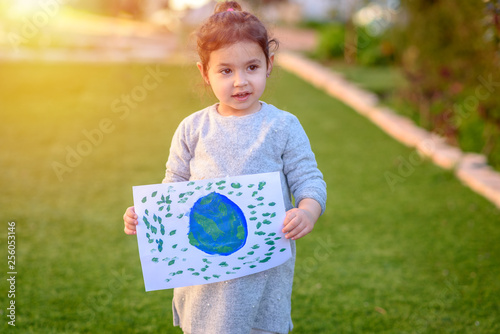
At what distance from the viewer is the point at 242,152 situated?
1.57m

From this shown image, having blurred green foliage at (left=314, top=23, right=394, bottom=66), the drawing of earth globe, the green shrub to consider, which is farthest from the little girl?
the green shrub

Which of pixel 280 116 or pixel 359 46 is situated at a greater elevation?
pixel 359 46

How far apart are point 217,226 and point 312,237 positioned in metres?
1.96

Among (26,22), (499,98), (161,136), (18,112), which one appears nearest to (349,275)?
(499,98)

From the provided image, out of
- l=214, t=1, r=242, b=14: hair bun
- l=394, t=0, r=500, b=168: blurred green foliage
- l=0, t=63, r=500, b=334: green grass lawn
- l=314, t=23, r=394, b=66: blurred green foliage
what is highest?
l=314, t=23, r=394, b=66: blurred green foliage

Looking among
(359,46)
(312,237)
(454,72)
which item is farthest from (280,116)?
(359,46)

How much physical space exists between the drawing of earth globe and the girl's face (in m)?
0.29

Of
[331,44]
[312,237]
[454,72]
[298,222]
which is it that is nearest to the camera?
[298,222]

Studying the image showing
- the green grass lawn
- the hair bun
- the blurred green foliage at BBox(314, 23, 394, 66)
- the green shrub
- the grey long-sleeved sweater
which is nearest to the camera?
the grey long-sleeved sweater

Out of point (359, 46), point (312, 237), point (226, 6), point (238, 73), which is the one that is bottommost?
point (312, 237)

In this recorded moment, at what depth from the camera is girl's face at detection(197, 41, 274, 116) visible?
1517mm

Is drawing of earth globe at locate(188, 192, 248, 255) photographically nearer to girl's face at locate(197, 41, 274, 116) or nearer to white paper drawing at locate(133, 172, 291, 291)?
white paper drawing at locate(133, 172, 291, 291)

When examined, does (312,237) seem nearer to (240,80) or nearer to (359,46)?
(240,80)

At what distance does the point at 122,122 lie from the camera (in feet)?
20.0
